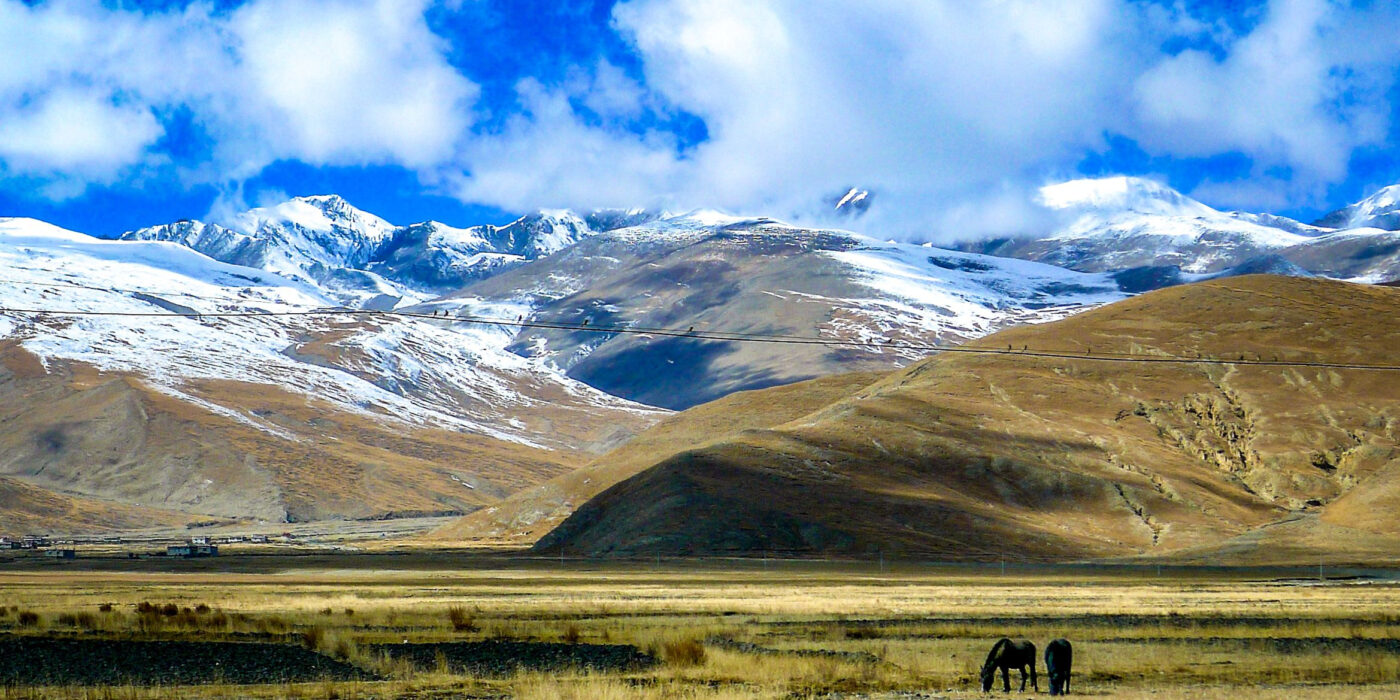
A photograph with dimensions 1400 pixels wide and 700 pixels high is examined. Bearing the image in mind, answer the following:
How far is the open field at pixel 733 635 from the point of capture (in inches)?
893

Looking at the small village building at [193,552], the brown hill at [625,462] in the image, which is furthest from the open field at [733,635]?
the brown hill at [625,462]

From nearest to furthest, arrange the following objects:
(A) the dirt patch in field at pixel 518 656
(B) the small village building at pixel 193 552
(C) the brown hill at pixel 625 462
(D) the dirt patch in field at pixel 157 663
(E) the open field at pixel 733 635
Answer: (E) the open field at pixel 733 635 < (D) the dirt patch in field at pixel 157 663 < (A) the dirt patch in field at pixel 518 656 < (B) the small village building at pixel 193 552 < (C) the brown hill at pixel 625 462

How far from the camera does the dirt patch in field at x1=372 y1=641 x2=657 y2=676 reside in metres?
25.5

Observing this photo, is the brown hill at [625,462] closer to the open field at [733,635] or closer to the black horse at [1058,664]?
the open field at [733,635]

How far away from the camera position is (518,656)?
27.1m

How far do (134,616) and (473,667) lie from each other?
13.7m

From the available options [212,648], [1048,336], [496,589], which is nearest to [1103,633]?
[212,648]

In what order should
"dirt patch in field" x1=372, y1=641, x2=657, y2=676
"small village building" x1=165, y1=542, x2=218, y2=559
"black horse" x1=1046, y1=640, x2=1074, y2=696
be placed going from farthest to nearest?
"small village building" x1=165, y1=542, x2=218, y2=559 < "dirt patch in field" x1=372, y1=641, x2=657, y2=676 < "black horse" x1=1046, y1=640, x2=1074, y2=696

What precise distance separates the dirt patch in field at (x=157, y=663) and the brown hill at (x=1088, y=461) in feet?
272

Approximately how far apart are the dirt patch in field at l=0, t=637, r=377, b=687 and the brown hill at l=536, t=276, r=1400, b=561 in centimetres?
8287

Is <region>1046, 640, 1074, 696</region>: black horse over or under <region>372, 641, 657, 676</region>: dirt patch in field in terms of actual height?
over

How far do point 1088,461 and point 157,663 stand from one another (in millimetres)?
119841

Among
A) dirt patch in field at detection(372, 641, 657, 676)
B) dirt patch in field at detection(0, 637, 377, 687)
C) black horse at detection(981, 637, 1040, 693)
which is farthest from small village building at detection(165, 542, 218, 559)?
black horse at detection(981, 637, 1040, 693)

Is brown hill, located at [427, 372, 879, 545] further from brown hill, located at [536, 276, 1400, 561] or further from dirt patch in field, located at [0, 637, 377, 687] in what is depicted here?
dirt patch in field, located at [0, 637, 377, 687]
